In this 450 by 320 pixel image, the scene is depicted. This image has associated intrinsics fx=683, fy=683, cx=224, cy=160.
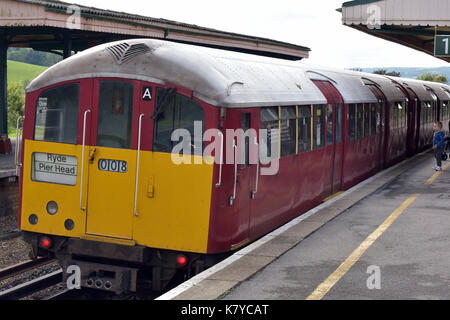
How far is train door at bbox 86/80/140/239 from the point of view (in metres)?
8.23

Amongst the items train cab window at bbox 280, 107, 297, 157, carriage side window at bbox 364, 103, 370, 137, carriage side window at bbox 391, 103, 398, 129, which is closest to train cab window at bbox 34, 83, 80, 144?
train cab window at bbox 280, 107, 297, 157

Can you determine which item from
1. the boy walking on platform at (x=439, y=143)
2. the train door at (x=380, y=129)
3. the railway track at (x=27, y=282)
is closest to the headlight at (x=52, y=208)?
the railway track at (x=27, y=282)

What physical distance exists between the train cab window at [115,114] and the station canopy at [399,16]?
13718 millimetres

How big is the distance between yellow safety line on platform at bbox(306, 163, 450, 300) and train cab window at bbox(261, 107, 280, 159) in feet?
5.92

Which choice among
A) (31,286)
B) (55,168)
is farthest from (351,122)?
(55,168)

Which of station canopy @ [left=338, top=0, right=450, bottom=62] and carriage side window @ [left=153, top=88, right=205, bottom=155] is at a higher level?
station canopy @ [left=338, top=0, right=450, bottom=62]

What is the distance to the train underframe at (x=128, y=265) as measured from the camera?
26.8ft

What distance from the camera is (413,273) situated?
325 inches

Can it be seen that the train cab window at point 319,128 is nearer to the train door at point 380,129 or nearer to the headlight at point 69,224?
the headlight at point 69,224

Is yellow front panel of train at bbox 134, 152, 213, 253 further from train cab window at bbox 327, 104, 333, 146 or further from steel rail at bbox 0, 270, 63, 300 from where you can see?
train cab window at bbox 327, 104, 333, 146

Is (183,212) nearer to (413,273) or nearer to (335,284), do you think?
(335,284)

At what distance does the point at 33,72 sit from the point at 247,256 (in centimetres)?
12050

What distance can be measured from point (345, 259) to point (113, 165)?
322 centimetres
